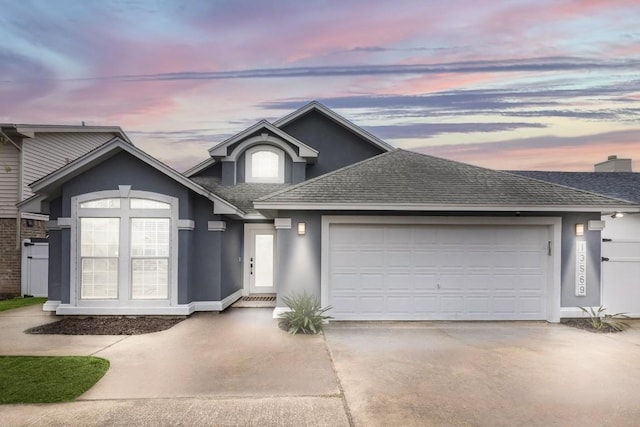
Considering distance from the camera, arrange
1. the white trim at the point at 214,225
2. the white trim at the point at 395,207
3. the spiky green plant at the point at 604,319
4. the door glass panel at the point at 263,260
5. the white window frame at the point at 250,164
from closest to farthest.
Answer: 1. the spiky green plant at the point at 604,319
2. the white trim at the point at 395,207
3. the white trim at the point at 214,225
4. the door glass panel at the point at 263,260
5. the white window frame at the point at 250,164

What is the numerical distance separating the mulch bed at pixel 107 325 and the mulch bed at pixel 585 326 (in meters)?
9.47

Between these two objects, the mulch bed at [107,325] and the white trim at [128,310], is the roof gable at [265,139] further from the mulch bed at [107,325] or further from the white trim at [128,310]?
the mulch bed at [107,325]

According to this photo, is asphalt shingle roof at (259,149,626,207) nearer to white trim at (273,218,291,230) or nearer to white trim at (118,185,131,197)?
white trim at (273,218,291,230)

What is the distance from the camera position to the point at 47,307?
9711mm

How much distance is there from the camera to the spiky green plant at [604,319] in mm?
8258

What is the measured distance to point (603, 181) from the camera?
15805mm

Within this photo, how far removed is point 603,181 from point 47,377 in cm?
1984

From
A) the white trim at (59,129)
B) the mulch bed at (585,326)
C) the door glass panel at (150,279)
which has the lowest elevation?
the mulch bed at (585,326)

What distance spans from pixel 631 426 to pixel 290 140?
11099 mm

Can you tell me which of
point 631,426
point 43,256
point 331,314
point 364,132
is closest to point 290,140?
point 364,132

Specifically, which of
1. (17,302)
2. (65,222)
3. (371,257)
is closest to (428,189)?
(371,257)

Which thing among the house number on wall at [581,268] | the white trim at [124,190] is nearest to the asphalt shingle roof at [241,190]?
the white trim at [124,190]

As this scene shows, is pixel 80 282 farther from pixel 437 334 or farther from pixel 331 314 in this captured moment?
pixel 437 334

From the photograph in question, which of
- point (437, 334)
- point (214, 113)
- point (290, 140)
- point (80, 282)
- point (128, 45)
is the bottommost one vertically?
point (437, 334)
